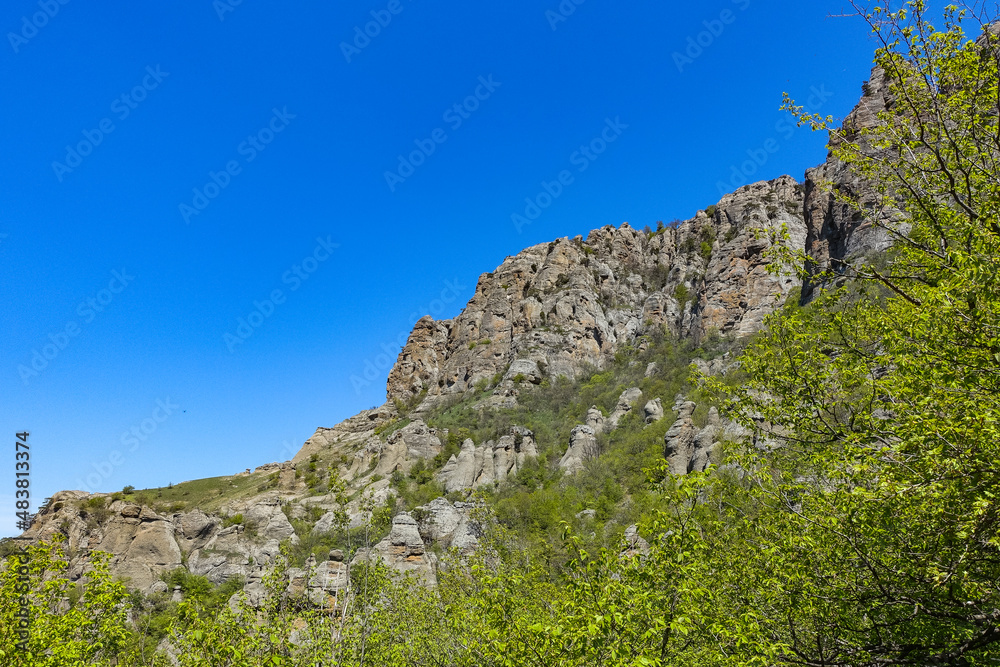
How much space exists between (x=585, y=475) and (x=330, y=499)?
103 feet

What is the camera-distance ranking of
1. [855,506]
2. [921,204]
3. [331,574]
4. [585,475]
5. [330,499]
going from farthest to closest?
1. [330,499]
2. [585,475]
3. [331,574]
4. [921,204]
5. [855,506]

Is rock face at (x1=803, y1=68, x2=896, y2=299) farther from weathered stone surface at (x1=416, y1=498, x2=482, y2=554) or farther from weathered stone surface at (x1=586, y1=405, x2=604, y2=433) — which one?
weathered stone surface at (x1=416, y1=498, x2=482, y2=554)

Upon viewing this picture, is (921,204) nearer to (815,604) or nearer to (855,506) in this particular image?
(855,506)

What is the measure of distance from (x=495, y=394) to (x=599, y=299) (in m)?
33.9

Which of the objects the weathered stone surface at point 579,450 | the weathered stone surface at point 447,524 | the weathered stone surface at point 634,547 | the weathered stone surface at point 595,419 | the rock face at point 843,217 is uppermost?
the rock face at point 843,217

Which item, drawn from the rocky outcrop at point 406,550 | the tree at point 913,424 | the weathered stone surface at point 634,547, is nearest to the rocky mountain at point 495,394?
the rocky outcrop at point 406,550

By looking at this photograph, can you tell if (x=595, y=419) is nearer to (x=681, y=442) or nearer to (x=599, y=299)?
(x=681, y=442)

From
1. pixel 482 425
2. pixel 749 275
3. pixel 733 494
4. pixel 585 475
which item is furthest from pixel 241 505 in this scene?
pixel 749 275

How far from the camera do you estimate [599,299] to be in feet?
349

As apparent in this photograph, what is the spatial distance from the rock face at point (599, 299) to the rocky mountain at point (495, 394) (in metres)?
0.33

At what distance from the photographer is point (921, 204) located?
8227 millimetres

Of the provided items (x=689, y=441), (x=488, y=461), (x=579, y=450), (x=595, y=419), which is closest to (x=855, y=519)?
(x=689, y=441)

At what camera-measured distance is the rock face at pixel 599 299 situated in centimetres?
8662

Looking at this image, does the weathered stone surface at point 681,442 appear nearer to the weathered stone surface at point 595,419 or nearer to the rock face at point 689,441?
the rock face at point 689,441
